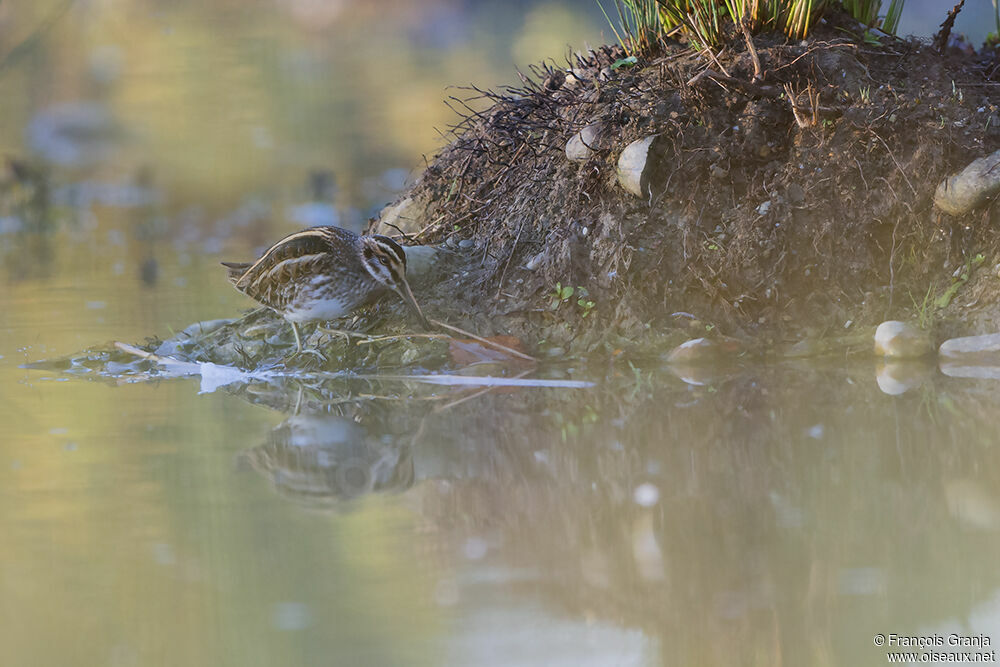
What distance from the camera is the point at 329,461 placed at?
331 centimetres

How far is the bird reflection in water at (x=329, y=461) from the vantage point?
3012 millimetres

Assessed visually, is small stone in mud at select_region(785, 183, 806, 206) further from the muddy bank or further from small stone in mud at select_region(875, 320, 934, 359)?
small stone in mud at select_region(875, 320, 934, 359)

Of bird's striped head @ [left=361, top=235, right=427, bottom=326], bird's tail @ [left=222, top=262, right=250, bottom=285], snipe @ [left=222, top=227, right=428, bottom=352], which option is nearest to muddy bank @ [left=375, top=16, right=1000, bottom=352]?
bird's striped head @ [left=361, top=235, right=427, bottom=326]

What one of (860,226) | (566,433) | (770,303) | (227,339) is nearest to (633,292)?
(770,303)

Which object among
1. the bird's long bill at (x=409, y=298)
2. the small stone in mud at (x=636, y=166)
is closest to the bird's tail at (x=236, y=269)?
the bird's long bill at (x=409, y=298)

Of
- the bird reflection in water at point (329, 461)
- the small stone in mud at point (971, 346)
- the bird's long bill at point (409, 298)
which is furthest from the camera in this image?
the bird's long bill at point (409, 298)

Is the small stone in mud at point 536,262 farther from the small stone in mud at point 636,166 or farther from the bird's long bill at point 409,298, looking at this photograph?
the bird's long bill at point 409,298

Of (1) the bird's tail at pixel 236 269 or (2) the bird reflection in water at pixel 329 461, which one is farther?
(1) the bird's tail at pixel 236 269

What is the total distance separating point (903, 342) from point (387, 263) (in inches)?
97.0

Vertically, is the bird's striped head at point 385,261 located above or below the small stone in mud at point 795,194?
below

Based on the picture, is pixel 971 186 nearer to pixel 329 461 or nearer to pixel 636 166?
pixel 636 166

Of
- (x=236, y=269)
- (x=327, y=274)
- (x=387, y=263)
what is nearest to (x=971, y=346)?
(x=387, y=263)

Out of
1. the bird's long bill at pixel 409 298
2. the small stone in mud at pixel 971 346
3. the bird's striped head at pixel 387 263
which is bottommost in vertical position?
the small stone in mud at pixel 971 346

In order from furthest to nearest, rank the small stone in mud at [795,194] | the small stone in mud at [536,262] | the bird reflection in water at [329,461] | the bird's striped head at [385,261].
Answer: the small stone in mud at [536,262], the small stone in mud at [795,194], the bird's striped head at [385,261], the bird reflection in water at [329,461]
